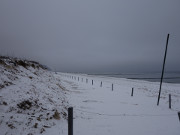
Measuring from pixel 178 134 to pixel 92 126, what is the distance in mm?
4184

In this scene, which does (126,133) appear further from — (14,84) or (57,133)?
(14,84)

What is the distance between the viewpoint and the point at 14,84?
21.4ft

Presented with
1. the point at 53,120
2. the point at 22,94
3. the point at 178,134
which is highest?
the point at 22,94

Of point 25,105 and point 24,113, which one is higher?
point 25,105

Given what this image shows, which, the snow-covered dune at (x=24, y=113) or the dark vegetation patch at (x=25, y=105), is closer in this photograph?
the snow-covered dune at (x=24, y=113)

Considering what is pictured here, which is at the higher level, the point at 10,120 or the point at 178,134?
the point at 10,120

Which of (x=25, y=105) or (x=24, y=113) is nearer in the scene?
(x=24, y=113)

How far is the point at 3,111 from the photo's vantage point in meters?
4.66

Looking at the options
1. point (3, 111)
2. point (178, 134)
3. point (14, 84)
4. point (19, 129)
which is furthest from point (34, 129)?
point (178, 134)

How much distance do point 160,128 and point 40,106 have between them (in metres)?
6.43

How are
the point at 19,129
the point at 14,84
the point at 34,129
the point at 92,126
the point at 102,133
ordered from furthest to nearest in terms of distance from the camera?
the point at 14,84 < the point at 92,126 < the point at 102,133 < the point at 34,129 < the point at 19,129

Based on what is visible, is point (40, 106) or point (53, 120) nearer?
point (53, 120)

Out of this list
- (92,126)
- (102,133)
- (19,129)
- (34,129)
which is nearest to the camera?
(19,129)

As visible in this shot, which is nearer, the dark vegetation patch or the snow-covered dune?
the snow-covered dune
